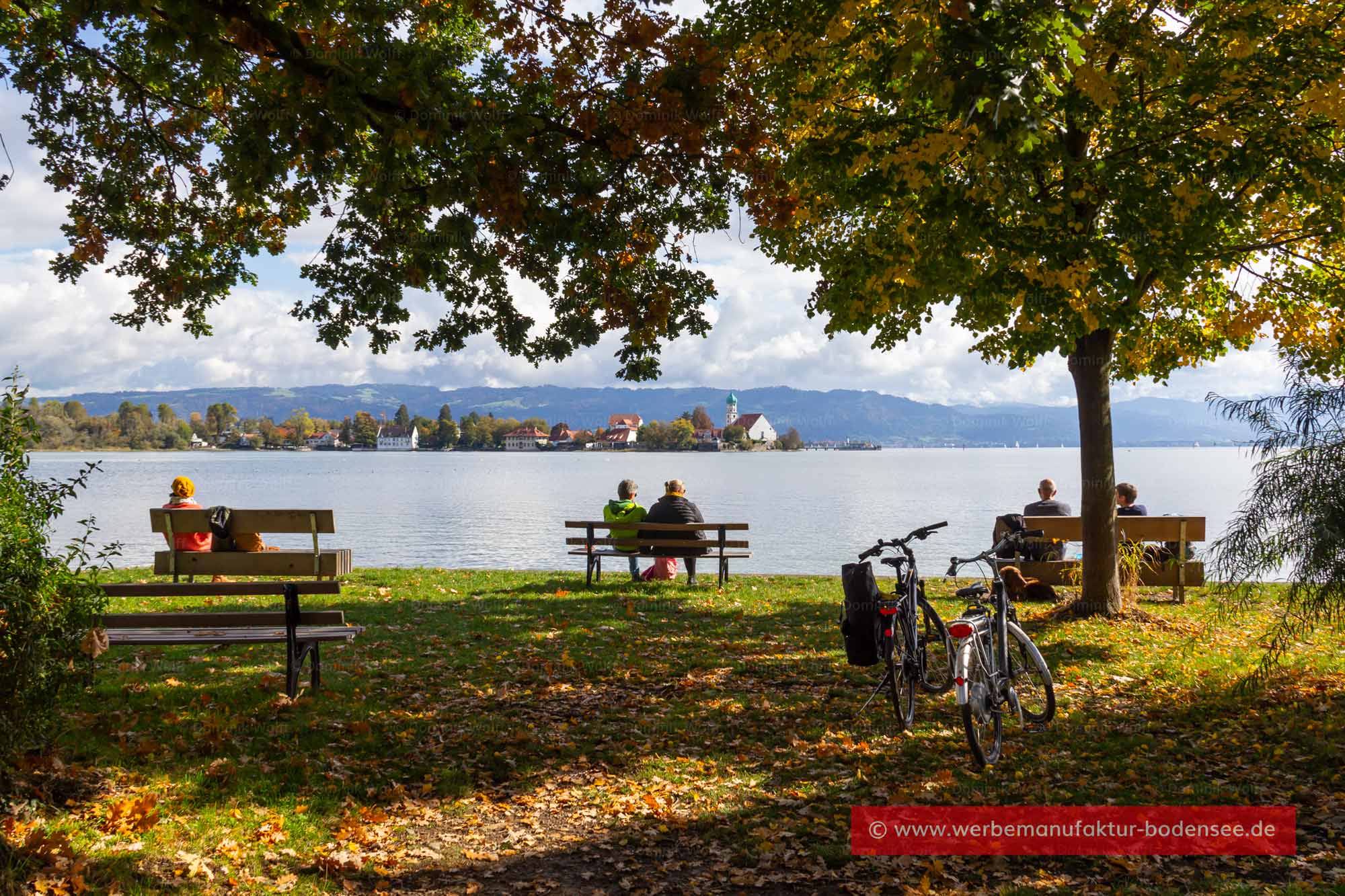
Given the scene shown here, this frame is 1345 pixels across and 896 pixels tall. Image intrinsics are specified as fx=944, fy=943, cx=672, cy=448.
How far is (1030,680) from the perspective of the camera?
22.5 ft

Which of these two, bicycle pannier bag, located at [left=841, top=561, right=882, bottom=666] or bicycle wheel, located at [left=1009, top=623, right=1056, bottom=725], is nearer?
bicycle pannier bag, located at [left=841, top=561, right=882, bottom=666]

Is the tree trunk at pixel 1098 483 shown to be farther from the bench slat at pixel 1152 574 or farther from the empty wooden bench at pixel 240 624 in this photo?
the empty wooden bench at pixel 240 624

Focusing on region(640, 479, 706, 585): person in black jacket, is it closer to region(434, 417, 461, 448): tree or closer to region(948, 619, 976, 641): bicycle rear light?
region(948, 619, 976, 641): bicycle rear light

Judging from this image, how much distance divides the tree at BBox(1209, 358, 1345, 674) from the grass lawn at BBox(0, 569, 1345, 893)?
0.82m

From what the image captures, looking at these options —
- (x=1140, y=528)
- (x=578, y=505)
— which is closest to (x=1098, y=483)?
(x=1140, y=528)

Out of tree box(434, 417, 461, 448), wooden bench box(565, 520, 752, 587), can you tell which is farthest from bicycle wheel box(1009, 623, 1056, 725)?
tree box(434, 417, 461, 448)

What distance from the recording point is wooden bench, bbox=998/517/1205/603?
12156mm

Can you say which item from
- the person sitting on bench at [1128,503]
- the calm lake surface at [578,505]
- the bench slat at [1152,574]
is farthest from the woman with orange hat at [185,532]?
the person sitting on bench at [1128,503]

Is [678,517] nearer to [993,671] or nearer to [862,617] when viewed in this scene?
[862,617]

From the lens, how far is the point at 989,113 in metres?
5.70

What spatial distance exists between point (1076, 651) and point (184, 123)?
1086 centimetres

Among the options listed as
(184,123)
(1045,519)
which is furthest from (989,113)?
(184,123)

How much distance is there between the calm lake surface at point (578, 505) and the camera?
2517cm

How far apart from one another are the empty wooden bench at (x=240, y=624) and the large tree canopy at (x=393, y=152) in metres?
3.10
